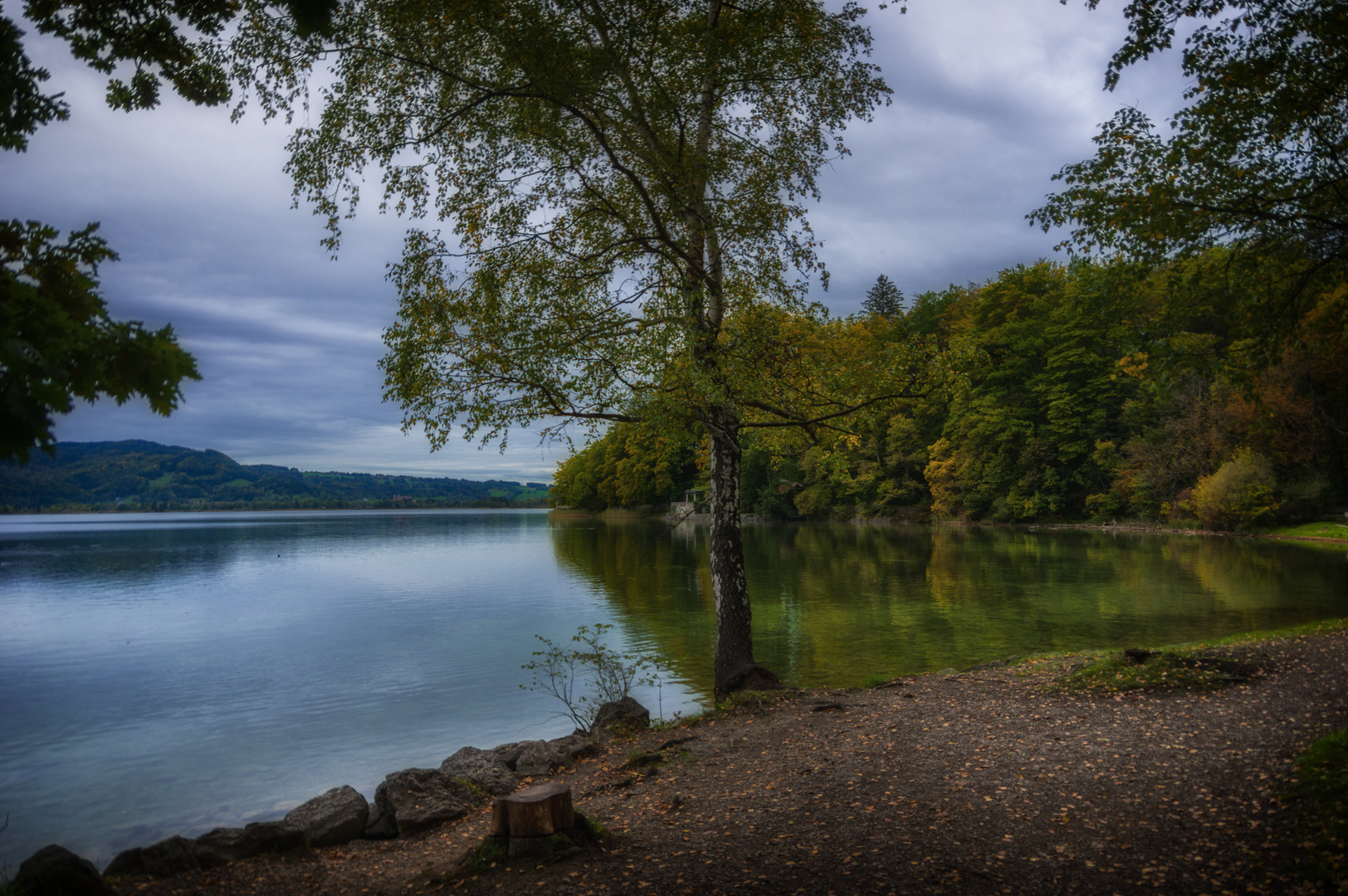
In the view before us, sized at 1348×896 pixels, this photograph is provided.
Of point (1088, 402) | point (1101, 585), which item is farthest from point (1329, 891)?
point (1088, 402)

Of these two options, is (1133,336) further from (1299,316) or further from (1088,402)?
(1088,402)

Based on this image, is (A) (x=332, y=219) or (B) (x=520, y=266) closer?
(A) (x=332, y=219)

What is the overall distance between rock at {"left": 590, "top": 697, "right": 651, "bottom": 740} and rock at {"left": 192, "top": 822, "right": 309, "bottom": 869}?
3.64 meters

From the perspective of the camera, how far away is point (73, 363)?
78.0 inches

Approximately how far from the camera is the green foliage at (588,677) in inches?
442

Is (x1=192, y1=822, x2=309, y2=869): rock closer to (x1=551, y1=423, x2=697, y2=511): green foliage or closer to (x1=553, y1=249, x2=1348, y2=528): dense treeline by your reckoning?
(x1=553, y1=249, x2=1348, y2=528): dense treeline

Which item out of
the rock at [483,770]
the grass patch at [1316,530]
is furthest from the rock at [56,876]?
the grass patch at [1316,530]

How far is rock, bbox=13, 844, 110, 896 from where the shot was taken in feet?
16.7

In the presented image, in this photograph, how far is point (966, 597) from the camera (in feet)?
71.3

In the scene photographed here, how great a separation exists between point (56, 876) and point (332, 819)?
6.78 feet

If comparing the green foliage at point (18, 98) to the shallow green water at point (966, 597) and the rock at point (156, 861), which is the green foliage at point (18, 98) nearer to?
the rock at point (156, 861)

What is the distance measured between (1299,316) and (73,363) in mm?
10231

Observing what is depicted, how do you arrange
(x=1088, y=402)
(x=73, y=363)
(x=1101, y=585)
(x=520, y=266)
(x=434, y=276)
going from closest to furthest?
1. (x=73, y=363)
2. (x=434, y=276)
3. (x=520, y=266)
4. (x=1101, y=585)
5. (x=1088, y=402)

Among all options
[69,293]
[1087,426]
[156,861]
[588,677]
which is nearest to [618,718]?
[588,677]
